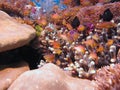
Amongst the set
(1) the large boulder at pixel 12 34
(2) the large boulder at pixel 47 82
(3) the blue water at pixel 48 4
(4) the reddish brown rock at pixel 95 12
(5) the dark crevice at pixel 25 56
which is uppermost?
(4) the reddish brown rock at pixel 95 12

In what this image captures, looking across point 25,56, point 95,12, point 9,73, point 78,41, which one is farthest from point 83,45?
point 9,73

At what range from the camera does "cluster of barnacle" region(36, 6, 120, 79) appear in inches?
155

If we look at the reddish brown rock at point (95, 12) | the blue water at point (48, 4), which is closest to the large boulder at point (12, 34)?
the reddish brown rock at point (95, 12)

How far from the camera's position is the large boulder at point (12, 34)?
380cm

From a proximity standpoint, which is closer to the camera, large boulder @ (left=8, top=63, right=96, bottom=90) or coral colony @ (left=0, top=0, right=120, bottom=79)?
large boulder @ (left=8, top=63, right=96, bottom=90)

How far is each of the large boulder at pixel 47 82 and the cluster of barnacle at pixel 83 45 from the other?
43 cm

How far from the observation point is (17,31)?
164 inches

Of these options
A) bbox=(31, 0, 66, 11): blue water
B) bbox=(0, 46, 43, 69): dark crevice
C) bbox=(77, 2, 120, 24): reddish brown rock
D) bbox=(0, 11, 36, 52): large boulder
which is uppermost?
bbox=(77, 2, 120, 24): reddish brown rock

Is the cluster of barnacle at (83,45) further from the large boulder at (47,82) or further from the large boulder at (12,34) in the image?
the large boulder at (12,34)

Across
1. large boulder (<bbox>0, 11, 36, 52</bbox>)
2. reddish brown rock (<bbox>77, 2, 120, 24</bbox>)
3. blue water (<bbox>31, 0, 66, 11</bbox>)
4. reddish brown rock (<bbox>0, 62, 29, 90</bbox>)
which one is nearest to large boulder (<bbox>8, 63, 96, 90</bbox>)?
reddish brown rock (<bbox>0, 62, 29, 90</bbox>)

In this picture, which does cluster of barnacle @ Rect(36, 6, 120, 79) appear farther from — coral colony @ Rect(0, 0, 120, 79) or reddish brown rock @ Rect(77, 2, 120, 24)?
reddish brown rock @ Rect(77, 2, 120, 24)

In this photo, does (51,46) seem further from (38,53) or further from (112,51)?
(112,51)

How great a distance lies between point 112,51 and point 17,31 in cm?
162

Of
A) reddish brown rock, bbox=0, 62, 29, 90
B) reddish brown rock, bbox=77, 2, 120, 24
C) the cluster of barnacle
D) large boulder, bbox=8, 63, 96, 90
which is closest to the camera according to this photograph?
large boulder, bbox=8, 63, 96, 90
